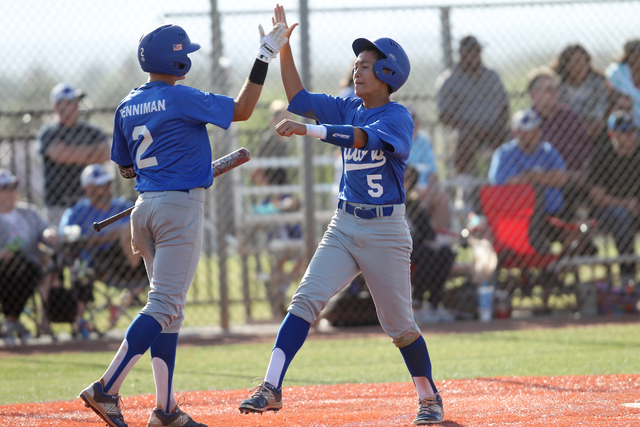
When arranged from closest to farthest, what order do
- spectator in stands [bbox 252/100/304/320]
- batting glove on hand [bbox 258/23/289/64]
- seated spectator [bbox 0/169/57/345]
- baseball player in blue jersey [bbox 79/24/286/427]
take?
baseball player in blue jersey [bbox 79/24/286/427], batting glove on hand [bbox 258/23/289/64], seated spectator [bbox 0/169/57/345], spectator in stands [bbox 252/100/304/320]

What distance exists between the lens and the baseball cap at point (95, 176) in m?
6.64

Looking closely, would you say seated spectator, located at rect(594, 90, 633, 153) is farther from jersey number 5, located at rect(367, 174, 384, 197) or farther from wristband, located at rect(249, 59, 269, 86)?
wristband, located at rect(249, 59, 269, 86)

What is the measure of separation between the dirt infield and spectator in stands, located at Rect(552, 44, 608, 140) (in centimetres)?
403

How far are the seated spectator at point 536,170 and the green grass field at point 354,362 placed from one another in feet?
3.45

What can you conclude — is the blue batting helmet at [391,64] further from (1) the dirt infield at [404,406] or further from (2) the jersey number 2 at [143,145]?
(1) the dirt infield at [404,406]

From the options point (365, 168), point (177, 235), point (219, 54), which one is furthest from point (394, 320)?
point (219, 54)

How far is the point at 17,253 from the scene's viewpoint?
641 centimetres

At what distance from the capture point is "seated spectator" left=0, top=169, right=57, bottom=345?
6.38 m

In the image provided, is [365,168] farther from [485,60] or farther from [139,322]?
[485,60]

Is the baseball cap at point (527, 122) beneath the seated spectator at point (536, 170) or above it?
above

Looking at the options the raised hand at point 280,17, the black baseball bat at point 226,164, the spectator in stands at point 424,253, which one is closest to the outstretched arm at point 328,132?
the black baseball bat at point 226,164

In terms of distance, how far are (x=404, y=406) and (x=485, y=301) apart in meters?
3.50

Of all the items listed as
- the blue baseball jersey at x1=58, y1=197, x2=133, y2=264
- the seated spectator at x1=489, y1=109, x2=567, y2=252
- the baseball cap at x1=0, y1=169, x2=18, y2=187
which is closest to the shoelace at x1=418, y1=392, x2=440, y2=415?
the seated spectator at x1=489, y1=109, x2=567, y2=252

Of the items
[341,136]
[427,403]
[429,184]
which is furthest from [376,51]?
[429,184]
